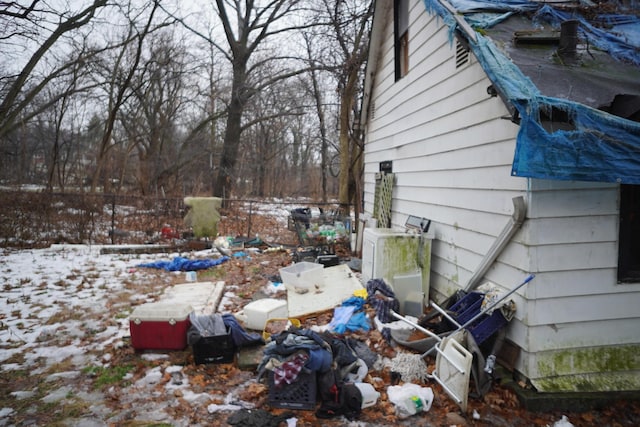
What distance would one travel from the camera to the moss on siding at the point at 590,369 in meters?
3.50

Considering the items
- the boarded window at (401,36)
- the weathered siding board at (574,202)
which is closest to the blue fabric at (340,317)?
the weathered siding board at (574,202)

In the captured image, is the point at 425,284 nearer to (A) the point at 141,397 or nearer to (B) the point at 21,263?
(A) the point at 141,397

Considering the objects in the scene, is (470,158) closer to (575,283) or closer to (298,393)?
(575,283)

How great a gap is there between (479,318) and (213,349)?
113 inches

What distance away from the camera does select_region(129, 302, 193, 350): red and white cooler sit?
171 inches

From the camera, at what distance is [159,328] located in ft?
14.3

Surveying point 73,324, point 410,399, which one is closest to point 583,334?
point 410,399

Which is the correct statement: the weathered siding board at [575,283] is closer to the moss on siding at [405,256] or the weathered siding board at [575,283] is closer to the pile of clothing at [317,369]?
the pile of clothing at [317,369]

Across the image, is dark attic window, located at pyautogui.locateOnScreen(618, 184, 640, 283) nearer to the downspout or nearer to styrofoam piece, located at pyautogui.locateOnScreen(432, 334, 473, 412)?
the downspout

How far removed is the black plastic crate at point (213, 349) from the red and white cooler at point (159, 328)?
0.37 meters

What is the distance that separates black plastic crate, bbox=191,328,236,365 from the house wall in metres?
3.01

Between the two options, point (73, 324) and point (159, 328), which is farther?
point (73, 324)

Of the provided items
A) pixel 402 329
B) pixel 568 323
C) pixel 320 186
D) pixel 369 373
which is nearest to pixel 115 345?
pixel 369 373

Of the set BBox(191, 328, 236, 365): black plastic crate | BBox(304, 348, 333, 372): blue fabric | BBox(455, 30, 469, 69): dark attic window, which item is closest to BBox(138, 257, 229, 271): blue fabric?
BBox(191, 328, 236, 365): black plastic crate
